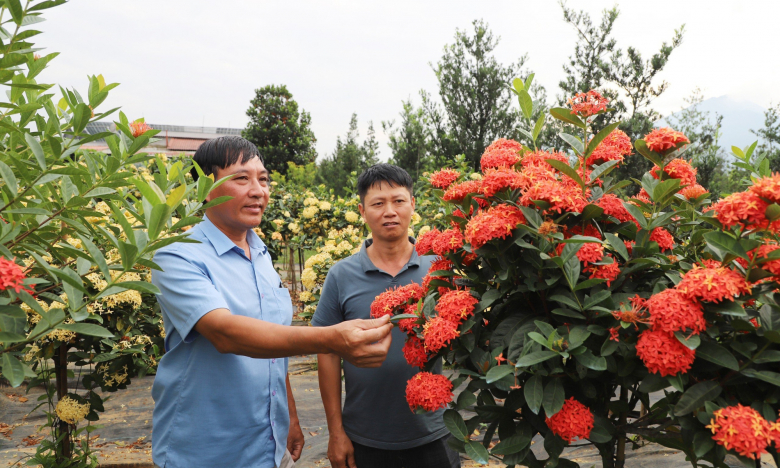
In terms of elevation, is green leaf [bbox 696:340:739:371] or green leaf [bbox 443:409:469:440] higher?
green leaf [bbox 696:340:739:371]

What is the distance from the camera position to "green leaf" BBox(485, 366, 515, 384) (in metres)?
1.20

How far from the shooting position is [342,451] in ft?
7.54

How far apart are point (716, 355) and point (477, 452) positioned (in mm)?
626

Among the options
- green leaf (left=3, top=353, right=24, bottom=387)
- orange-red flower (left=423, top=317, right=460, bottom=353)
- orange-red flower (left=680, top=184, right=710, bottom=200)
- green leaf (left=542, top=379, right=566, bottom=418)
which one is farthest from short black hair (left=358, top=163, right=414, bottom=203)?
green leaf (left=3, top=353, right=24, bottom=387)

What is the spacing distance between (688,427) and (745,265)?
0.39 m

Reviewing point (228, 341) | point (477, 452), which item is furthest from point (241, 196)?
point (477, 452)

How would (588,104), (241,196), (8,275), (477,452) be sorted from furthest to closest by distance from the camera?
(241,196)
(588,104)
(477,452)
(8,275)

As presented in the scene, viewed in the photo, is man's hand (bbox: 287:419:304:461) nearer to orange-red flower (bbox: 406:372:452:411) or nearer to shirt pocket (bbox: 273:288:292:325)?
shirt pocket (bbox: 273:288:292:325)

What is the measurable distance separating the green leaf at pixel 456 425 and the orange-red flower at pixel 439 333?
20 cm

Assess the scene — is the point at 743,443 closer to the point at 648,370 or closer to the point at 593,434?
the point at 648,370

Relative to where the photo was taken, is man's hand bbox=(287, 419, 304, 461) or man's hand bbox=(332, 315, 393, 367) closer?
man's hand bbox=(332, 315, 393, 367)

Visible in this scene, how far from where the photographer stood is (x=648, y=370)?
118cm

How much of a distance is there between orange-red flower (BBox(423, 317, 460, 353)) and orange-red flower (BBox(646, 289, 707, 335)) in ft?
1.60

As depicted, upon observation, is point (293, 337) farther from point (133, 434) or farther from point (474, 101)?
point (474, 101)
